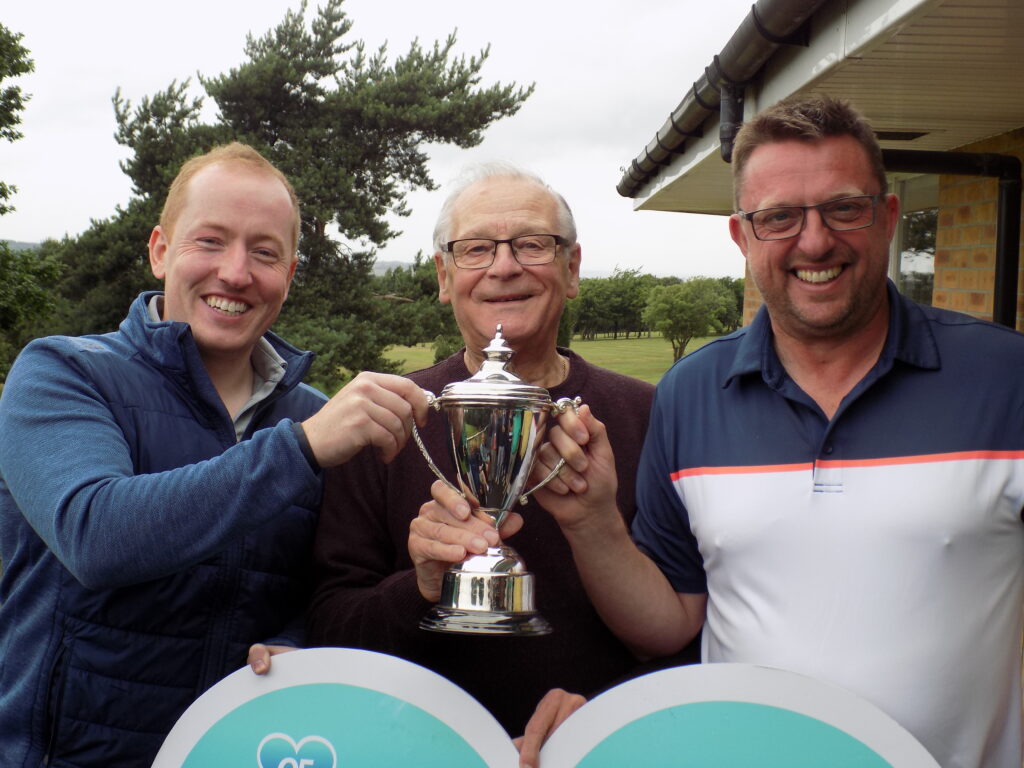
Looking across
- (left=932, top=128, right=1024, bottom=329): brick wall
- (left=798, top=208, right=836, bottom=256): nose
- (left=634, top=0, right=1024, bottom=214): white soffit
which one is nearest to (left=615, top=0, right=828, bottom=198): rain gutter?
(left=634, top=0, right=1024, bottom=214): white soffit

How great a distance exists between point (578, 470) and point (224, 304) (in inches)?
36.5

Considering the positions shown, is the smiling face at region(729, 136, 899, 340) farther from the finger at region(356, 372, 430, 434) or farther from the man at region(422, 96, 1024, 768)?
the finger at region(356, 372, 430, 434)

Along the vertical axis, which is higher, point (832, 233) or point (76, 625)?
point (832, 233)

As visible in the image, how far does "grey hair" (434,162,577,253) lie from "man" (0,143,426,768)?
364 mm

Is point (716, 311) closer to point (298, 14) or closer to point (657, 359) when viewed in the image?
point (657, 359)

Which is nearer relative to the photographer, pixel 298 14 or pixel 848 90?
pixel 848 90

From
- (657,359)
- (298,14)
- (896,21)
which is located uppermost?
(298,14)

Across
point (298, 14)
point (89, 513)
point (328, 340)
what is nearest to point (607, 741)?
→ point (89, 513)

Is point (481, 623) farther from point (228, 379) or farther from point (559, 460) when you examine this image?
point (228, 379)

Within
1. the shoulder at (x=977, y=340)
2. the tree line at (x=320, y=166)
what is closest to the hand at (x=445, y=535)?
the shoulder at (x=977, y=340)

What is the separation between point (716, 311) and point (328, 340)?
11.0 meters

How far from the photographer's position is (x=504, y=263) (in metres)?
2.33

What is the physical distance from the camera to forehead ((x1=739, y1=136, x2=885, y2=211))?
193 cm

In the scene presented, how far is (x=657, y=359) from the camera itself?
2598 cm
